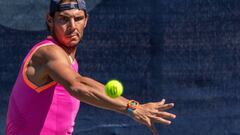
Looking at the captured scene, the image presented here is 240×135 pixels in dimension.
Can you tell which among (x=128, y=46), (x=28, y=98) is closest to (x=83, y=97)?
(x=28, y=98)

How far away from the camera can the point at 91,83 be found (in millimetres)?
2770

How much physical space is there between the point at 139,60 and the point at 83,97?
1.96m

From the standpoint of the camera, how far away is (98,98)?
2.74m

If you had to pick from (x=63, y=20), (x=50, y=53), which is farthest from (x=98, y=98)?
(x=63, y=20)

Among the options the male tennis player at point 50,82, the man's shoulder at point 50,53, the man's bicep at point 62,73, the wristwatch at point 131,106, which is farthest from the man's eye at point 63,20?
the wristwatch at point 131,106

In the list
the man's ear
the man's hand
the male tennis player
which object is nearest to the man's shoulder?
the male tennis player

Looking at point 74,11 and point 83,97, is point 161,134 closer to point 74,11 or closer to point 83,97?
point 74,11

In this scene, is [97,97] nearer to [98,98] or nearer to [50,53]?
[98,98]

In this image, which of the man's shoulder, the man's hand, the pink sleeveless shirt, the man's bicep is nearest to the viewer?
the man's hand

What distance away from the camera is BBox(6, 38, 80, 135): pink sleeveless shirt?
3.16 metres

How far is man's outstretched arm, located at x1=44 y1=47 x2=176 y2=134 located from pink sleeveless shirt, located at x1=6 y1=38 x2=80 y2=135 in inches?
10.7

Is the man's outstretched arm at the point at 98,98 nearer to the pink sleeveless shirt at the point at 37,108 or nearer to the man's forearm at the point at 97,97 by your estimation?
the man's forearm at the point at 97,97

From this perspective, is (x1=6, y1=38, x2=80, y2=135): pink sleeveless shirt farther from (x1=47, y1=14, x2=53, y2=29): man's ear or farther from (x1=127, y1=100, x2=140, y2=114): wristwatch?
(x1=127, y1=100, x2=140, y2=114): wristwatch

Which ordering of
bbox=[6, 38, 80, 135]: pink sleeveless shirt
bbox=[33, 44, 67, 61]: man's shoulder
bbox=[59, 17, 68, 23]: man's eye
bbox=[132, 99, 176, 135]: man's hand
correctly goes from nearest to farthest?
bbox=[132, 99, 176, 135]: man's hand → bbox=[33, 44, 67, 61]: man's shoulder → bbox=[6, 38, 80, 135]: pink sleeveless shirt → bbox=[59, 17, 68, 23]: man's eye
